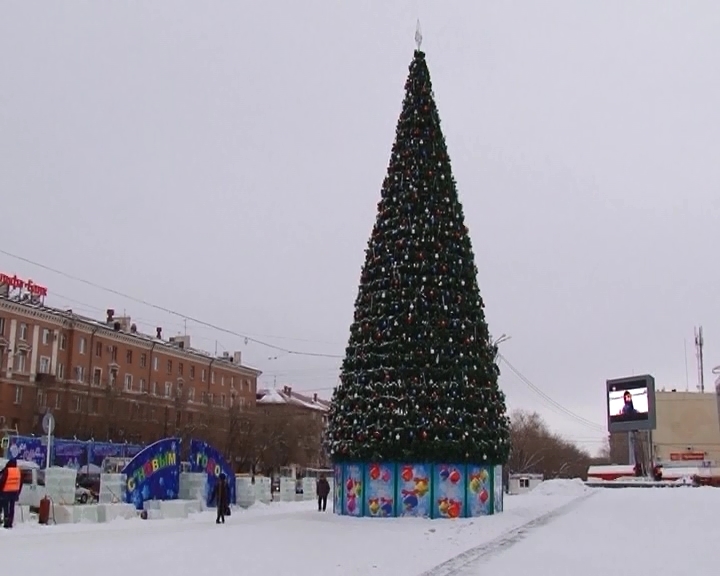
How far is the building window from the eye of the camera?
2436 inches

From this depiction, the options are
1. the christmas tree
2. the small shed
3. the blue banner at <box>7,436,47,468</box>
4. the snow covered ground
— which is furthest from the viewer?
the small shed

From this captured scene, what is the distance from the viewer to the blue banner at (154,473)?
2625 centimetres

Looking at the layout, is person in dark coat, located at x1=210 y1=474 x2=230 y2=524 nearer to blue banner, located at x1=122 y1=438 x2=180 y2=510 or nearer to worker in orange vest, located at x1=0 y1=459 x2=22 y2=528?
blue banner, located at x1=122 y1=438 x2=180 y2=510

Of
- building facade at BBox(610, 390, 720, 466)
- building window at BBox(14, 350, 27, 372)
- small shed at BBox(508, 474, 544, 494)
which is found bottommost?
small shed at BBox(508, 474, 544, 494)

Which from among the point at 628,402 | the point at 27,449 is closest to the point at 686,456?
the point at 628,402

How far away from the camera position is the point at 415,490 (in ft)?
76.8

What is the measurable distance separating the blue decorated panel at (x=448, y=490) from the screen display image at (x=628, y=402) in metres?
47.6

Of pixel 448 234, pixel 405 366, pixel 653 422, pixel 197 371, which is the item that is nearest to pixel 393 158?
pixel 448 234

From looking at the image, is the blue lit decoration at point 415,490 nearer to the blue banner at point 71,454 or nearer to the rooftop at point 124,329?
the blue banner at point 71,454

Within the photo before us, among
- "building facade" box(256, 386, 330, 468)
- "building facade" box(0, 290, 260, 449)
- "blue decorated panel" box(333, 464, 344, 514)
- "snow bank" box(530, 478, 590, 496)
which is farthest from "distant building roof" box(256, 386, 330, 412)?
"blue decorated panel" box(333, 464, 344, 514)

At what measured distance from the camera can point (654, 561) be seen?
573 inches

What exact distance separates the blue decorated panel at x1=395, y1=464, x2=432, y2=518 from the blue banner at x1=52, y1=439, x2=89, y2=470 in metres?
22.7

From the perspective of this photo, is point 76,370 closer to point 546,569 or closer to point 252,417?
point 252,417

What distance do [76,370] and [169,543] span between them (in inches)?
2131
